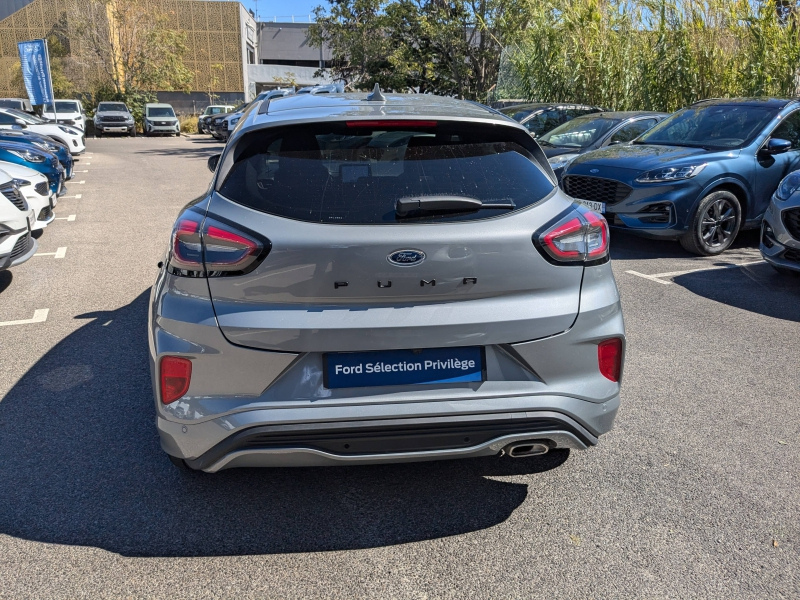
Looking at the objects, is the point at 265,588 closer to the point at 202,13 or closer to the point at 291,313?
the point at 291,313

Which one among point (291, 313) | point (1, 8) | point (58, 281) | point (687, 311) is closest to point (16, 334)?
point (58, 281)

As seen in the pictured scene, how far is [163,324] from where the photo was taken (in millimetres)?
2846

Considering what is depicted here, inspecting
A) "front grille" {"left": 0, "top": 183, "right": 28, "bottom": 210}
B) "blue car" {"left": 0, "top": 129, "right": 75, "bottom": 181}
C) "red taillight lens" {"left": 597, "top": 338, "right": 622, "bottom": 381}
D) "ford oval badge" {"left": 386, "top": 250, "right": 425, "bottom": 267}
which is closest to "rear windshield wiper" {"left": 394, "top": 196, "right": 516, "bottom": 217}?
"ford oval badge" {"left": 386, "top": 250, "right": 425, "bottom": 267}

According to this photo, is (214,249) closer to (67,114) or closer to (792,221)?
(792,221)

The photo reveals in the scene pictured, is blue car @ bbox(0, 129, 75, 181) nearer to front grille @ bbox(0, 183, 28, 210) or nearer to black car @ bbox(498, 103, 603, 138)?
front grille @ bbox(0, 183, 28, 210)

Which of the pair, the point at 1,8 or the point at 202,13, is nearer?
the point at 1,8

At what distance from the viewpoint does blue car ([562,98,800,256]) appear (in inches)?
316

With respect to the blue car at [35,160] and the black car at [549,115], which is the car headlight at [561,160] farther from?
the blue car at [35,160]

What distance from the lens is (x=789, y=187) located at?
695cm

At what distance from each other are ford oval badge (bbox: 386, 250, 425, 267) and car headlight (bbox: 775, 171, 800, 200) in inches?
215

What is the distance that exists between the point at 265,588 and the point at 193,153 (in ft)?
79.8

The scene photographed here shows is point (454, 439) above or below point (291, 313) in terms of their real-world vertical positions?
below

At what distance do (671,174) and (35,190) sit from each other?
740 centimetres

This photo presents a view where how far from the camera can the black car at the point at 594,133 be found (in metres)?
10.9
